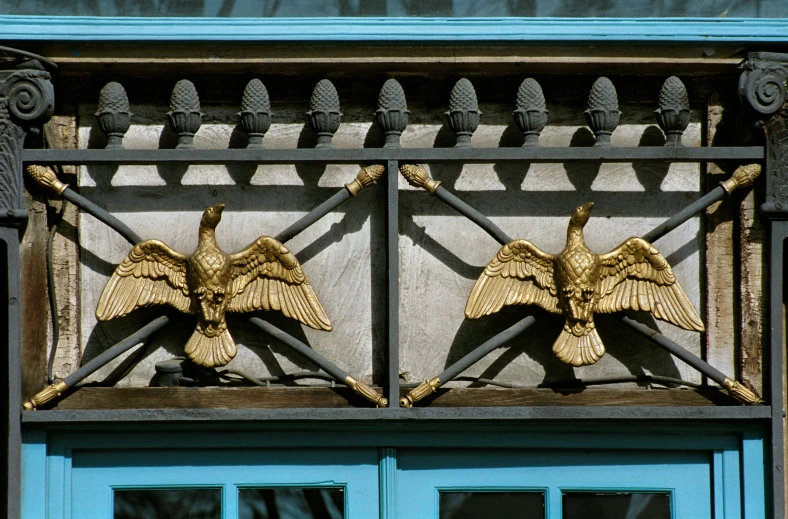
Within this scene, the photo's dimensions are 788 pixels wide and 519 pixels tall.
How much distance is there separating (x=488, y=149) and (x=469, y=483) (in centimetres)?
119

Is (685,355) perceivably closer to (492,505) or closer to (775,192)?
(775,192)

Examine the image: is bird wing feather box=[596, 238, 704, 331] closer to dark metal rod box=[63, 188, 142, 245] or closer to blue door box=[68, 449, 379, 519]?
blue door box=[68, 449, 379, 519]

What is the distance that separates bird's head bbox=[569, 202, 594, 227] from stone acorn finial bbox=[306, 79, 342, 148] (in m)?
0.88

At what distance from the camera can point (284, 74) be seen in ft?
12.7

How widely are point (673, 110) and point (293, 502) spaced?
6.32ft

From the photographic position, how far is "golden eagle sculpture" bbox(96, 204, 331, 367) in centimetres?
375

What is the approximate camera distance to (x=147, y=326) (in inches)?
150

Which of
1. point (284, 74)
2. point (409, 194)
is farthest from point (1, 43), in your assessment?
point (409, 194)

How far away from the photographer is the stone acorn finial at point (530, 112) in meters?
3.75

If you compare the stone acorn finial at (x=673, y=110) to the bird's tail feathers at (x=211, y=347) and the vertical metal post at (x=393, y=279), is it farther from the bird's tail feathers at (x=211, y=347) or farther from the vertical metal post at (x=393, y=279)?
the bird's tail feathers at (x=211, y=347)

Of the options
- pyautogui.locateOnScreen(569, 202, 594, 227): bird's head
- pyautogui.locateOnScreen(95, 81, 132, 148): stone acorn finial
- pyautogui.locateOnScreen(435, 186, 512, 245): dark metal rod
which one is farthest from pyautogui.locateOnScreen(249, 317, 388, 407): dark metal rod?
pyautogui.locateOnScreen(569, 202, 594, 227): bird's head

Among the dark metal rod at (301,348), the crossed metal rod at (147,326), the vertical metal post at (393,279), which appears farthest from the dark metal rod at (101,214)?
the vertical metal post at (393,279)

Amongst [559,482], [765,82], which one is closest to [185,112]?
[559,482]

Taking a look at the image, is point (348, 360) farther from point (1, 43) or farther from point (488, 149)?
point (1, 43)
